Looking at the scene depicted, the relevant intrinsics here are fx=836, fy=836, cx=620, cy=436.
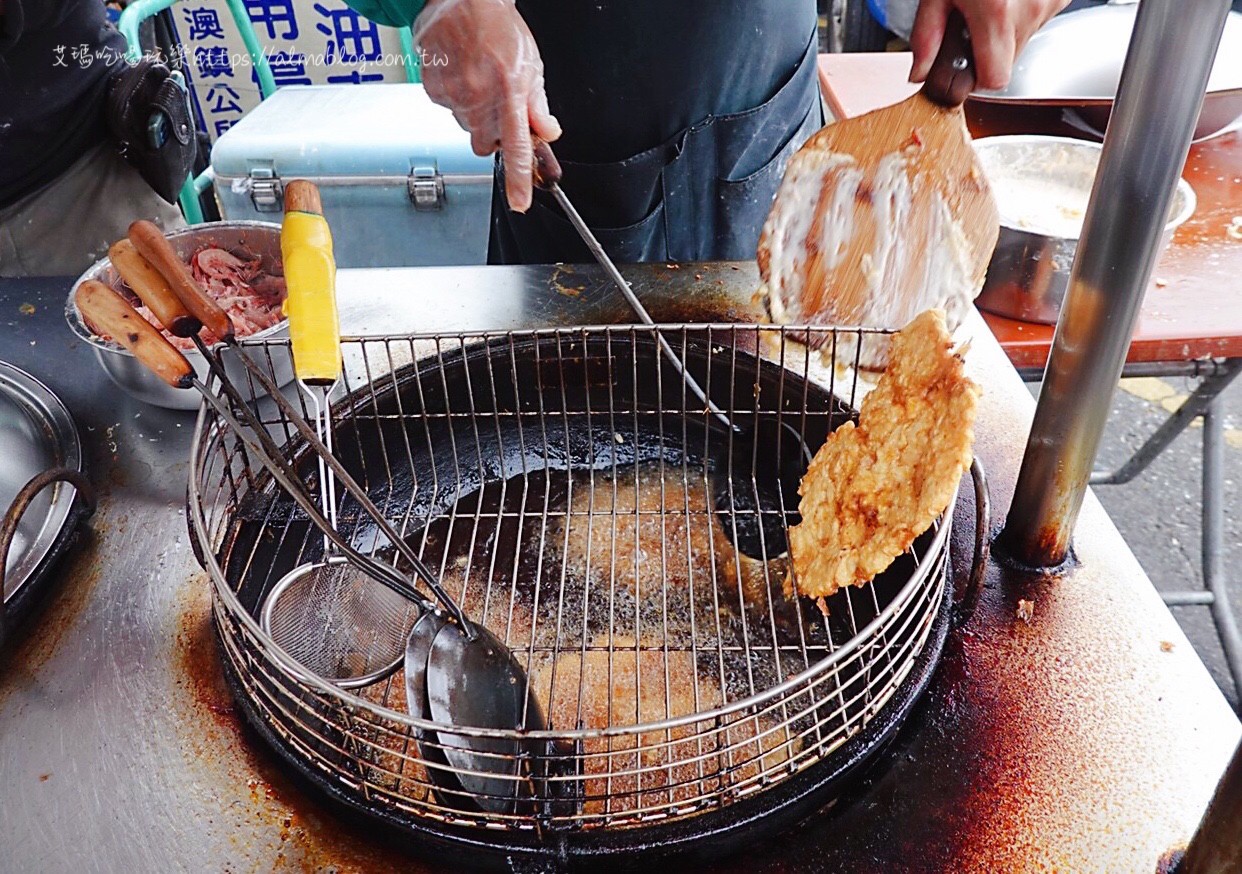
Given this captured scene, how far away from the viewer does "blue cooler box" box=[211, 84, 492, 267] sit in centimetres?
319

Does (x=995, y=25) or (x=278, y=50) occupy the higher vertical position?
(x=995, y=25)

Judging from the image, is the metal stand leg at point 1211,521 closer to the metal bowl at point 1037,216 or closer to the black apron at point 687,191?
the metal bowl at point 1037,216

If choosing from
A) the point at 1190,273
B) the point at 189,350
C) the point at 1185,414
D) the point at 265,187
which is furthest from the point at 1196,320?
the point at 265,187

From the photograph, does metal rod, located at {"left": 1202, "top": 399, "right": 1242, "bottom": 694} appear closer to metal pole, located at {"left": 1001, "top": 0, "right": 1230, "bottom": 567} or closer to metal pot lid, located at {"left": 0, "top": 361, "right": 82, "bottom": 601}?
metal pole, located at {"left": 1001, "top": 0, "right": 1230, "bottom": 567}

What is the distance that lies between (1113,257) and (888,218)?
0.53 meters

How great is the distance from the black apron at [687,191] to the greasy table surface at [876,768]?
1.19m

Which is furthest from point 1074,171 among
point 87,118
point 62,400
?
point 87,118

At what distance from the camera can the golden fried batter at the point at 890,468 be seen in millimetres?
1128

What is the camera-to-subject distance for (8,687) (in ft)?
4.22

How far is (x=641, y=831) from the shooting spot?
40.9 inches

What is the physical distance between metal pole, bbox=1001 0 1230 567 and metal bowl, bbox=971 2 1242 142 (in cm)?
178

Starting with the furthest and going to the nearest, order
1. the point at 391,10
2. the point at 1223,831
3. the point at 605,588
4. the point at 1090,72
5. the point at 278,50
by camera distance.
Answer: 1. the point at 278,50
2. the point at 1090,72
3. the point at 391,10
4. the point at 605,588
5. the point at 1223,831

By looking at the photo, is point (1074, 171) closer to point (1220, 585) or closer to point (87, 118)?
point (1220, 585)

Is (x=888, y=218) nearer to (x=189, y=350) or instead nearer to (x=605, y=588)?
(x=605, y=588)
